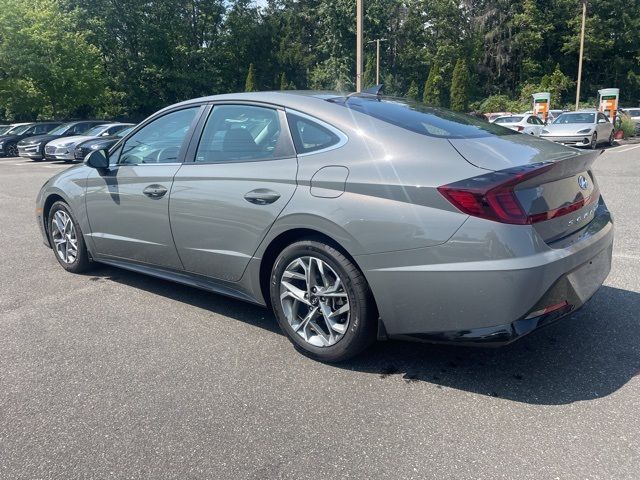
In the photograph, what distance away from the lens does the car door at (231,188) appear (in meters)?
3.51

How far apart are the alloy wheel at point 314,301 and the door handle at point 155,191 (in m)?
1.26

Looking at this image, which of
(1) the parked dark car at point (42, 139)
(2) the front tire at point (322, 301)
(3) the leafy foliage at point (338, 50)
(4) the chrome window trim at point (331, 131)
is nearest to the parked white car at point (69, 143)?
(1) the parked dark car at point (42, 139)

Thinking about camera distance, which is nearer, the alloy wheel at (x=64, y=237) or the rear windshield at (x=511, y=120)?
the alloy wheel at (x=64, y=237)

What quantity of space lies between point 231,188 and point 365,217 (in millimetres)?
1077

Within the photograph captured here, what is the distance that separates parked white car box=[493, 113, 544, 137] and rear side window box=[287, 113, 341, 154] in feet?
68.2

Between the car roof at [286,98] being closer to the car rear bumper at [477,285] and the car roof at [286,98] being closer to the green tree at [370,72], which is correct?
the car rear bumper at [477,285]

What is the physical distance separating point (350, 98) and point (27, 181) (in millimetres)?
12527

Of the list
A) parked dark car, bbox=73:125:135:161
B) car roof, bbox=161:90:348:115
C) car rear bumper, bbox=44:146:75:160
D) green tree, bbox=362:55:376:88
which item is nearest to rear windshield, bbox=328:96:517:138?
car roof, bbox=161:90:348:115

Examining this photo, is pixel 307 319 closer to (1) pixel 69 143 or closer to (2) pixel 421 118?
(2) pixel 421 118

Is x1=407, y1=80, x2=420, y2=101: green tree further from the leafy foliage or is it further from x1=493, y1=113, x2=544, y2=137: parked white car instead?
x1=493, y1=113, x2=544, y2=137: parked white car

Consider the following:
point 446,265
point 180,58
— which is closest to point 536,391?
point 446,265

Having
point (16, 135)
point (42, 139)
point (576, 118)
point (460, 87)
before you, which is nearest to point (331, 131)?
point (42, 139)

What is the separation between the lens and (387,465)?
2451mm

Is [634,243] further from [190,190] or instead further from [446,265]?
[190,190]
